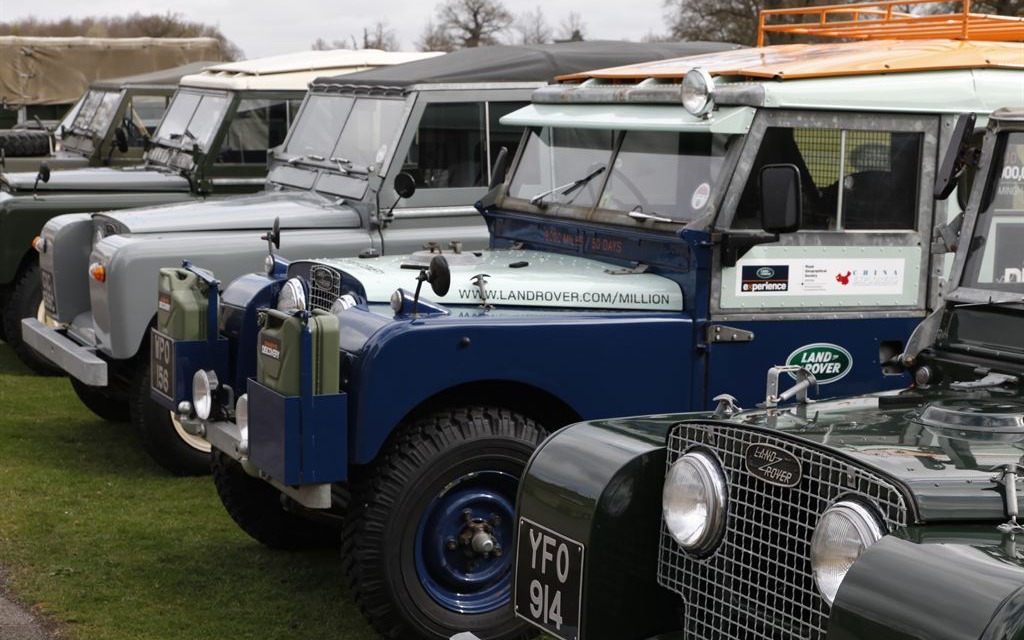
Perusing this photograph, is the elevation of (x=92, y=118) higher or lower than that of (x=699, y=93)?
lower

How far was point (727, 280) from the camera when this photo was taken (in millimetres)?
5266

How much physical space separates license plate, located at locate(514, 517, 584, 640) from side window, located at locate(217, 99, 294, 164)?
6.95 meters

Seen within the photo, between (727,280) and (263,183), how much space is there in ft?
17.6

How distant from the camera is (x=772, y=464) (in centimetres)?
302

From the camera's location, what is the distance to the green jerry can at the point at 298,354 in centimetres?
458

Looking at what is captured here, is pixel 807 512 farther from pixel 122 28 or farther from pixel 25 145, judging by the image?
pixel 122 28

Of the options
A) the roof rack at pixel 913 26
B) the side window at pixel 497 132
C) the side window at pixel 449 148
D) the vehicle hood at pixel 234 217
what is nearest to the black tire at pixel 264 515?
the vehicle hood at pixel 234 217

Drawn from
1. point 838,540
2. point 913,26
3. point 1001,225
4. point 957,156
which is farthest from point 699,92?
point 838,540

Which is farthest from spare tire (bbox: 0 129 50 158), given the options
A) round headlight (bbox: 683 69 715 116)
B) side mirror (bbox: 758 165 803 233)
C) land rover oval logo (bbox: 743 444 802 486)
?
land rover oval logo (bbox: 743 444 802 486)

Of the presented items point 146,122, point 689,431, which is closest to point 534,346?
point 689,431

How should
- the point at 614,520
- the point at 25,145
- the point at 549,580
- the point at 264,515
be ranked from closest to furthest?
the point at 614,520, the point at 549,580, the point at 264,515, the point at 25,145

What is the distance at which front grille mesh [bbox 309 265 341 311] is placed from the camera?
5520mm

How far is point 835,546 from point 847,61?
10.3 feet

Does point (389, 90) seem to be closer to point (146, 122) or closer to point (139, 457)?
point (139, 457)
